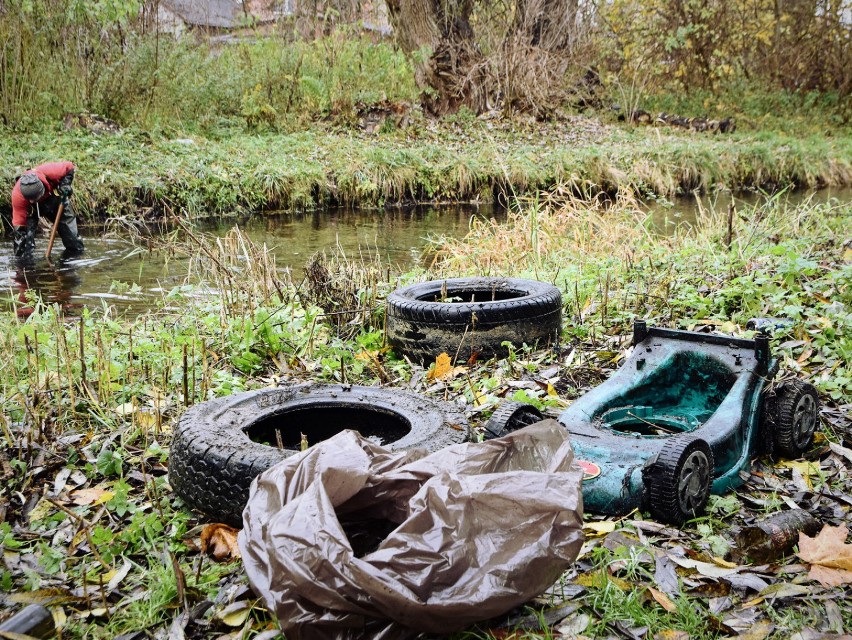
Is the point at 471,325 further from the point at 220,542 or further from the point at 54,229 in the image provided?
the point at 54,229

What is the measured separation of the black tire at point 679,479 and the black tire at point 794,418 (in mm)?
647

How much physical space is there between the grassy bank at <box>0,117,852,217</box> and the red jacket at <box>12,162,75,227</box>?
1601mm

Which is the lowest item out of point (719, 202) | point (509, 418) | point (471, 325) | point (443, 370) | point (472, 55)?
point (719, 202)

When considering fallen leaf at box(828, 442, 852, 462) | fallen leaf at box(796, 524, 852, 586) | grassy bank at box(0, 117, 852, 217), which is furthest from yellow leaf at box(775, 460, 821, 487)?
grassy bank at box(0, 117, 852, 217)

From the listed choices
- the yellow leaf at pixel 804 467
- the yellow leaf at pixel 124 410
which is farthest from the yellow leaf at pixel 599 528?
the yellow leaf at pixel 124 410

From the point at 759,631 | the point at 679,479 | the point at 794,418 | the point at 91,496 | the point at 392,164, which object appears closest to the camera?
the point at 759,631

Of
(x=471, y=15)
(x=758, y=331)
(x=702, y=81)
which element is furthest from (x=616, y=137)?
(x=758, y=331)

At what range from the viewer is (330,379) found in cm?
496

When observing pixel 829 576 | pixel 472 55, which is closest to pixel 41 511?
pixel 829 576

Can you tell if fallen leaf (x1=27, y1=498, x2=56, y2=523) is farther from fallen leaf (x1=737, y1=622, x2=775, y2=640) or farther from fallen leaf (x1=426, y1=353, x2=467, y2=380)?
fallen leaf (x1=737, y1=622, x2=775, y2=640)

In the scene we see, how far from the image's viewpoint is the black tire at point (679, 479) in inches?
116

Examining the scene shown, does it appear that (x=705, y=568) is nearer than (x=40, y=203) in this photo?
Yes

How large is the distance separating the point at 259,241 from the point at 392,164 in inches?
191

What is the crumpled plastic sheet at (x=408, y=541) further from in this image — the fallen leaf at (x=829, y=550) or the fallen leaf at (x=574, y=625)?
the fallen leaf at (x=829, y=550)
